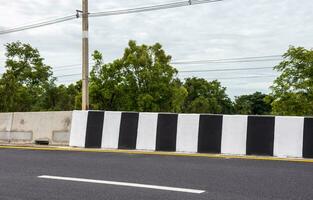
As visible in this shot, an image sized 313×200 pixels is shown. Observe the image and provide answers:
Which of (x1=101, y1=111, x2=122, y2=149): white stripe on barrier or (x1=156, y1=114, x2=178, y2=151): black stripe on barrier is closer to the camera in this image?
(x1=156, y1=114, x2=178, y2=151): black stripe on barrier

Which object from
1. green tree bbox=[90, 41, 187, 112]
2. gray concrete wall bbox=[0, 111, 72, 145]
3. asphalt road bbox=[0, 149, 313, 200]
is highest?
green tree bbox=[90, 41, 187, 112]

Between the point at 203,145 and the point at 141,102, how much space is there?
139 feet

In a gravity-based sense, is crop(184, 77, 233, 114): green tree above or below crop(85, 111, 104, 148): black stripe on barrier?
above

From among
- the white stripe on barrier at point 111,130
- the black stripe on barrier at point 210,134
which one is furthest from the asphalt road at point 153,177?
the white stripe on barrier at point 111,130

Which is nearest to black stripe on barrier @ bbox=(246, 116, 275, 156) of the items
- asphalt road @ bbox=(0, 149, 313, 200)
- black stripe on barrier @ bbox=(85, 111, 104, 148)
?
asphalt road @ bbox=(0, 149, 313, 200)

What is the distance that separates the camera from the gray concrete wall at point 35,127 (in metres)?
10.7

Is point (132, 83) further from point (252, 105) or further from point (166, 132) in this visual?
point (252, 105)

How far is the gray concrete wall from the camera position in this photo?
10.7m

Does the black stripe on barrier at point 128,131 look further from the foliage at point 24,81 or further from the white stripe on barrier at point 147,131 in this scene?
the foliage at point 24,81

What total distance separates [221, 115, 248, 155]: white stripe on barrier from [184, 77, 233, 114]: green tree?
81.3 metres

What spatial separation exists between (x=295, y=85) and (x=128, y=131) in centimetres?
4050

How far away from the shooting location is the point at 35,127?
11.4 m

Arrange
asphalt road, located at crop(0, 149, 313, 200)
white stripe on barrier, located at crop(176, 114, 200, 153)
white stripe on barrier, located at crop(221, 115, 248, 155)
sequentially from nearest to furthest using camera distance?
1. asphalt road, located at crop(0, 149, 313, 200)
2. white stripe on barrier, located at crop(221, 115, 248, 155)
3. white stripe on barrier, located at crop(176, 114, 200, 153)

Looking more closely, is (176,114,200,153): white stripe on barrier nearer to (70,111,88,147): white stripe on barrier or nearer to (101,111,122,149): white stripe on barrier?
(101,111,122,149): white stripe on barrier
